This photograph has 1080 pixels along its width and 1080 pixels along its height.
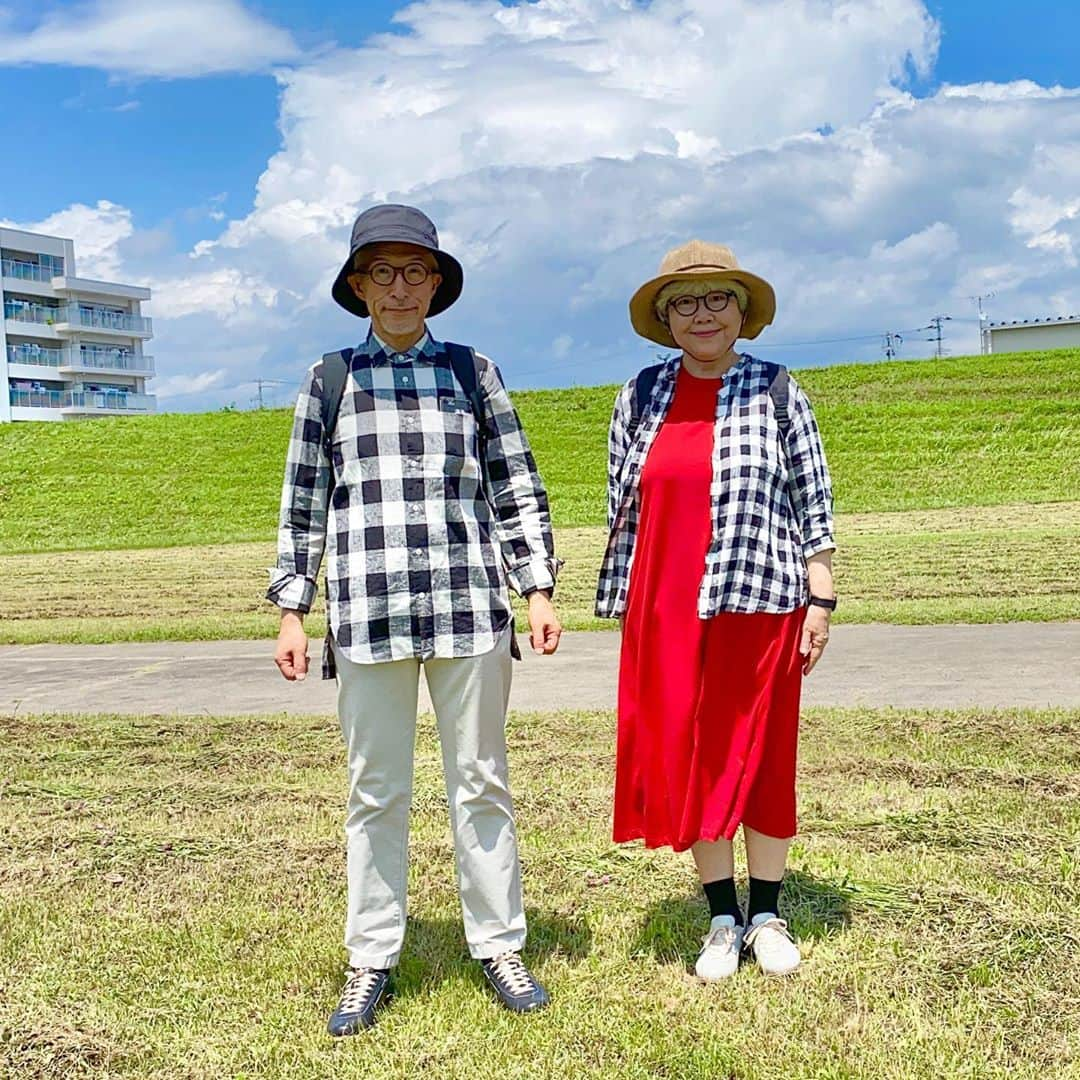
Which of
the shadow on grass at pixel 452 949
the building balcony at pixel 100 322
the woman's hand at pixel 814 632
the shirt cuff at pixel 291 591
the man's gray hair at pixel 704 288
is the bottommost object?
the shadow on grass at pixel 452 949

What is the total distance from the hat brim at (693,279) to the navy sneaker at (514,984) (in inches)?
74.7

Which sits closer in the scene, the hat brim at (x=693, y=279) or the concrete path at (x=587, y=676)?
the hat brim at (x=693, y=279)

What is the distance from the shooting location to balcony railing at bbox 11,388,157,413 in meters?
77.6

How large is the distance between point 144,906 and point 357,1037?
1387 millimetres

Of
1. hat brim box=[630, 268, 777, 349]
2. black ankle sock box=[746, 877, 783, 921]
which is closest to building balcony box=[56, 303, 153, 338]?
hat brim box=[630, 268, 777, 349]

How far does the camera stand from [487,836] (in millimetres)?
3900

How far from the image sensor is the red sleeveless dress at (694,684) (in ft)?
13.2

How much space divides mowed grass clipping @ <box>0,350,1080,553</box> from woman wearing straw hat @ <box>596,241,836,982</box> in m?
21.5

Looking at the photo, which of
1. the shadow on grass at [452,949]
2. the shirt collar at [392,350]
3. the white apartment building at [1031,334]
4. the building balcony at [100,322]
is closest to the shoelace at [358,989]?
the shadow on grass at [452,949]

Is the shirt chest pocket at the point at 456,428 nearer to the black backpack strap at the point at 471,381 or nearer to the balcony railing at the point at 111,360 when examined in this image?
the black backpack strap at the point at 471,381

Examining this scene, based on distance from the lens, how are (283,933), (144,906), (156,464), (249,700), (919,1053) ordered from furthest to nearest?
(156,464) → (249,700) → (144,906) → (283,933) → (919,1053)

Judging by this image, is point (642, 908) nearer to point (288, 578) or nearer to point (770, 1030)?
point (770, 1030)

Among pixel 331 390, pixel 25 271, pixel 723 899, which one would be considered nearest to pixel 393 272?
pixel 331 390

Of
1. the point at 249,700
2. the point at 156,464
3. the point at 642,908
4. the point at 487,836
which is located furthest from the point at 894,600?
the point at 156,464
